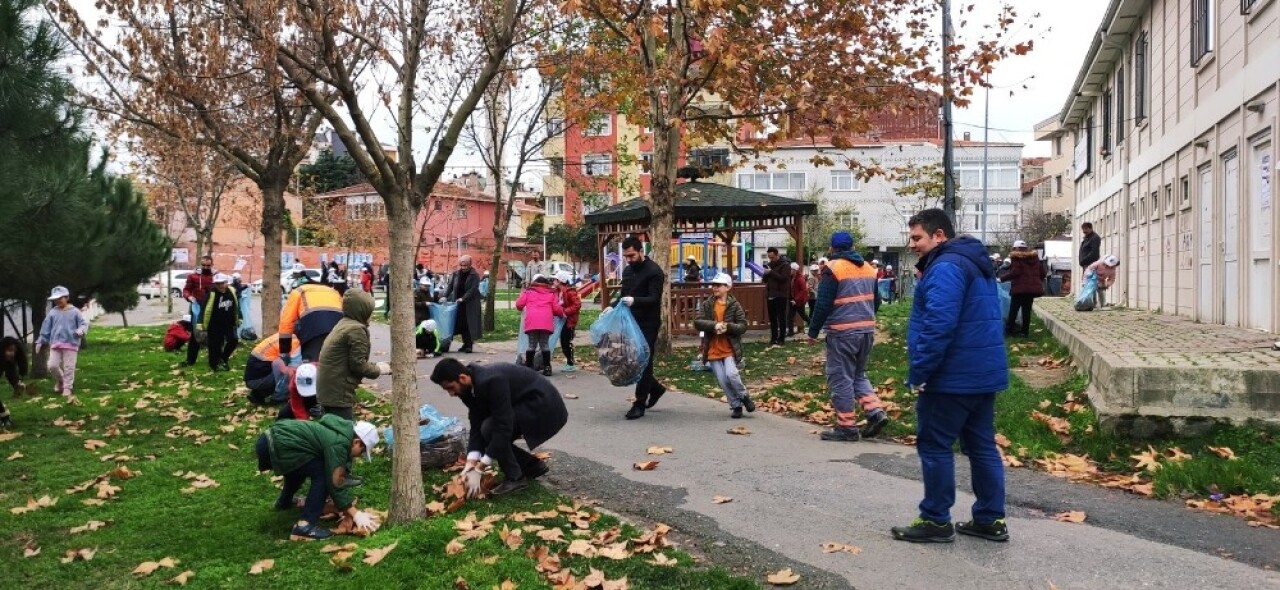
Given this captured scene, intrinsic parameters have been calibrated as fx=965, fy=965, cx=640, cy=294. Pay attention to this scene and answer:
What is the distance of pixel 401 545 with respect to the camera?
17.3 ft

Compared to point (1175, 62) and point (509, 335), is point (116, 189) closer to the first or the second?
point (509, 335)

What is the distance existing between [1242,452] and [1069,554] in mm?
2647

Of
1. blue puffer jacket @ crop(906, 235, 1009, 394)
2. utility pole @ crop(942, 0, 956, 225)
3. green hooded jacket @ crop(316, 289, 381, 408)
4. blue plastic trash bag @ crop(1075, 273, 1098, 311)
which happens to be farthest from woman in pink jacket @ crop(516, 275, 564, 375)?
blue plastic trash bag @ crop(1075, 273, 1098, 311)

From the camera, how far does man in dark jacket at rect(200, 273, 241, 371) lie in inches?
578

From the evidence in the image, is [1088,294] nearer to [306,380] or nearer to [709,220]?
[709,220]

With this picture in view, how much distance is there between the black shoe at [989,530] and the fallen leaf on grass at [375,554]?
318cm

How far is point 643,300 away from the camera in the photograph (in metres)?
9.74

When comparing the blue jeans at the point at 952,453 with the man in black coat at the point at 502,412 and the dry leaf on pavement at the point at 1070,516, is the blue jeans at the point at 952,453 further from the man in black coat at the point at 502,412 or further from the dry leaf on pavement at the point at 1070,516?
the man in black coat at the point at 502,412

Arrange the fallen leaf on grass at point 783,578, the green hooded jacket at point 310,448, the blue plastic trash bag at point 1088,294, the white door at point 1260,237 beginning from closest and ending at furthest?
the fallen leaf on grass at point 783,578, the green hooded jacket at point 310,448, the white door at point 1260,237, the blue plastic trash bag at point 1088,294

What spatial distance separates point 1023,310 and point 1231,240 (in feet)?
11.5

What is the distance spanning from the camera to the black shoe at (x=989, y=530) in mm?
5312

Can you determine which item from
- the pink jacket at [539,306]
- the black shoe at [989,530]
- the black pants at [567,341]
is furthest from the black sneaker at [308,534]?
the black pants at [567,341]

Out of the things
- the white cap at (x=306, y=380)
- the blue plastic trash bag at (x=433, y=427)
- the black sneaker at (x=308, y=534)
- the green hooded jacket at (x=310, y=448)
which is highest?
the white cap at (x=306, y=380)

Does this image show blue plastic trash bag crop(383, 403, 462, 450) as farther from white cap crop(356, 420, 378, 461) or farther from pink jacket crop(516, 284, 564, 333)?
pink jacket crop(516, 284, 564, 333)
